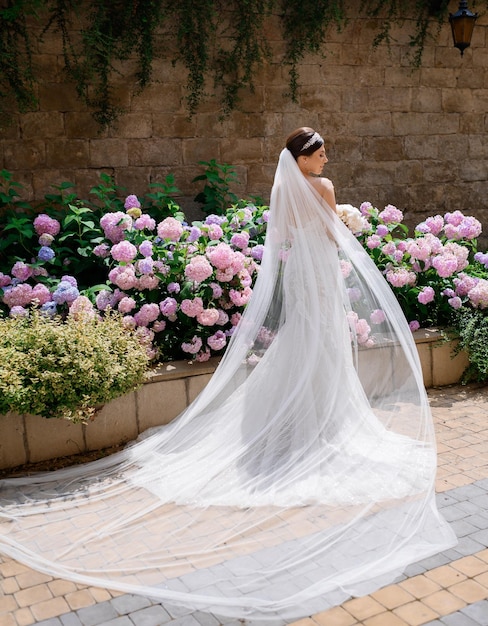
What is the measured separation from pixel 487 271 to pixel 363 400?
2.64 meters

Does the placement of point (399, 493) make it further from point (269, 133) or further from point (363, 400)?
point (269, 133)

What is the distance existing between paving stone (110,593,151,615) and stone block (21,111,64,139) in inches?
183

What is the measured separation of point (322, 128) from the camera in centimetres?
752

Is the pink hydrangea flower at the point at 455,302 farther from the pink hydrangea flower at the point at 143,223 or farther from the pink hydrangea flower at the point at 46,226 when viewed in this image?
the pink hydrangea flower at the point at 46,226

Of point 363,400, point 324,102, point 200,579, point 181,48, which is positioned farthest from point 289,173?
point 324,102

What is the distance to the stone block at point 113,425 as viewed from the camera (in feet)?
14.4

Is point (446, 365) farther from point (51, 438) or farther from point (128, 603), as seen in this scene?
point (128, 603)

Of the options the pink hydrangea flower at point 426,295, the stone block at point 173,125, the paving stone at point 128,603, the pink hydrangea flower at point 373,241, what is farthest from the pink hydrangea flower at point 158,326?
the stone block at point 173,125

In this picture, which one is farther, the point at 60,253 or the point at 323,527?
the point at 60,253

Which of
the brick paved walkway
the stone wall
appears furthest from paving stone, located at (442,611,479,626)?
the stone wall

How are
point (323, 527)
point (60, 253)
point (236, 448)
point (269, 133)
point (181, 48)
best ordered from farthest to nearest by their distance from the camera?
point (269, 133) < point (181, 48) < point (60, 253) < point (236, 448) < point (323, 527)

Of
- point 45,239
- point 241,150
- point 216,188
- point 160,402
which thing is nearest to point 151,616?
point 160,402

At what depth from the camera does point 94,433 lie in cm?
439

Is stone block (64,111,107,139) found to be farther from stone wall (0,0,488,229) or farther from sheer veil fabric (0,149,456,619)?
sheer veil fabric (0,149,456,619)
